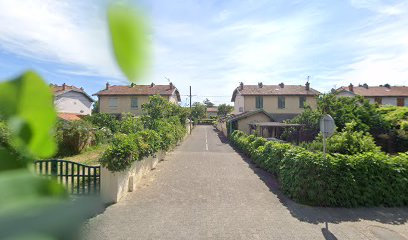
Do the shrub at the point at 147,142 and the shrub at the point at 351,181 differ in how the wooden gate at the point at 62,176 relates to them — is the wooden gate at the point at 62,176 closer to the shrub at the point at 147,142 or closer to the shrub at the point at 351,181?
the shrub at the point at 351,181

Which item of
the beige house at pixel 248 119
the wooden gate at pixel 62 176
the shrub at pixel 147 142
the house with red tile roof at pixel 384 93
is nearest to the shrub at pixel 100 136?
the shrub at pixel 147 142

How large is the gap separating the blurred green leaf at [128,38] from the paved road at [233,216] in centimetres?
568

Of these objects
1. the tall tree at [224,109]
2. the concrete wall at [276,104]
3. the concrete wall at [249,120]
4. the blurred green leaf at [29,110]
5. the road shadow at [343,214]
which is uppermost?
the tall tree at [224,109]

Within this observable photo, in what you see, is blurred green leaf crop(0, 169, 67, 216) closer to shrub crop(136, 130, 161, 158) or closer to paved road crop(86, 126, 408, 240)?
paved road crop(86, 126, 408, 240)

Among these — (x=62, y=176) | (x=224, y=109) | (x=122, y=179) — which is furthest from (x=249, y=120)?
(x=224, y=109)

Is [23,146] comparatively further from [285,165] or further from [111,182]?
[285,165]

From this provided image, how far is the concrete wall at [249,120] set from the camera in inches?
1404

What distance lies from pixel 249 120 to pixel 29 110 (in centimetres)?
3600

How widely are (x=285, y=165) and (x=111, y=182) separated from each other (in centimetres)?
627

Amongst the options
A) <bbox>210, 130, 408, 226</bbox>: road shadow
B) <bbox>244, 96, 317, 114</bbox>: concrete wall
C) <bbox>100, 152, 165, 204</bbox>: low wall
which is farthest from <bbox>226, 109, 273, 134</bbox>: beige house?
<bbox>210, 130, 408, 226</bbox>: road shadow

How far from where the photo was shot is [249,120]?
3588cm

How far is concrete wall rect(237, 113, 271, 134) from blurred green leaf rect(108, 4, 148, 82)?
116 ft

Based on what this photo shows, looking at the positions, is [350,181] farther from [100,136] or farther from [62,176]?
[100,136]

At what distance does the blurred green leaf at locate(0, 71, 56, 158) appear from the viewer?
326 millimetres
